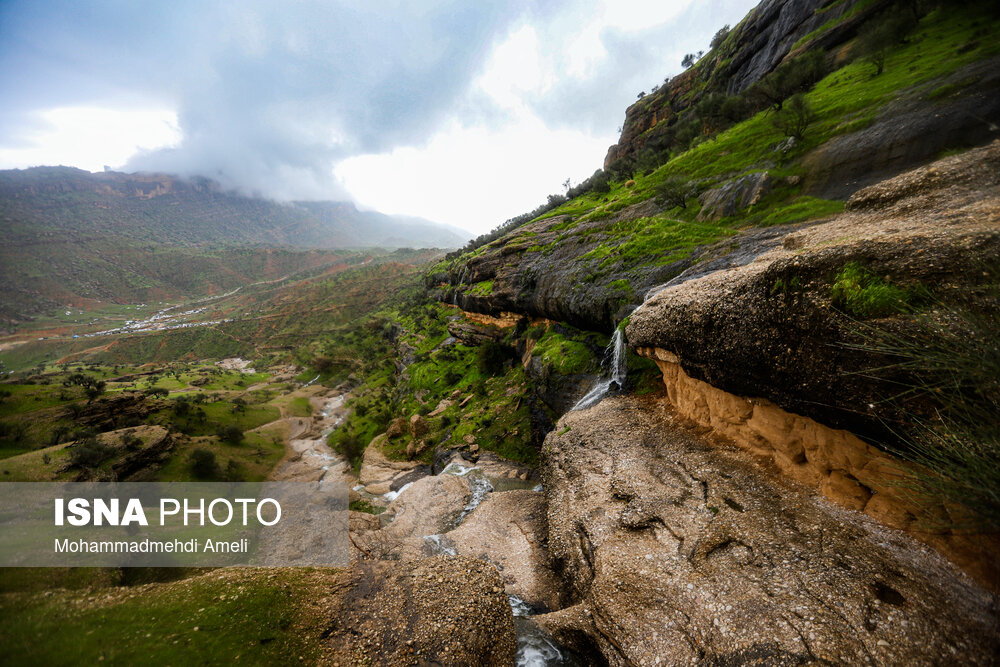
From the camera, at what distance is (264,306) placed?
506 feet

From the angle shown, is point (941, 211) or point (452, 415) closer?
point (941, 211)

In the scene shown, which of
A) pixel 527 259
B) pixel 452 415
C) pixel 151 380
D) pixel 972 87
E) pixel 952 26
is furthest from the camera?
pixel 151 380

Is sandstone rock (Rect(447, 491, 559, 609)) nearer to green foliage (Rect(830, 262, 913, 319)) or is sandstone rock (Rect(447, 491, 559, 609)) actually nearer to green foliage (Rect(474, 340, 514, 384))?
green foliage (Rect(830, 262, 913, 319))

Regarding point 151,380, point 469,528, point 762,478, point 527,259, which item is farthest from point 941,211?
point 151,380

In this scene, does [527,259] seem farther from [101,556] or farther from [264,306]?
[264,306]

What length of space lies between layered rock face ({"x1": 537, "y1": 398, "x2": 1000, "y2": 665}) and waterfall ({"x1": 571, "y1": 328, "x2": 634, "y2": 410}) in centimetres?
536

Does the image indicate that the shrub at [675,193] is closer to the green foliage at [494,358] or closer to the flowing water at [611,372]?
the flowing water at [611,372]

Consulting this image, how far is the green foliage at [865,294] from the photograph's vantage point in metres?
7.23

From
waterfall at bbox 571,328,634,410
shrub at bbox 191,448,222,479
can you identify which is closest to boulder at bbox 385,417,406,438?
shrub at bbox 191,448,222,479

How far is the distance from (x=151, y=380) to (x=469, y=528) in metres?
91.1

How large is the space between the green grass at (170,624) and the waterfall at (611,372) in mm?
15293

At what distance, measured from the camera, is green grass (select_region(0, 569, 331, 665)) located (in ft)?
25.2

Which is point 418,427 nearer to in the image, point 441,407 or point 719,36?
point 441,407

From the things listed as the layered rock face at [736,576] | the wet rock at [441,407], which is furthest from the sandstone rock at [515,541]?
the wet rock at [441,407]
